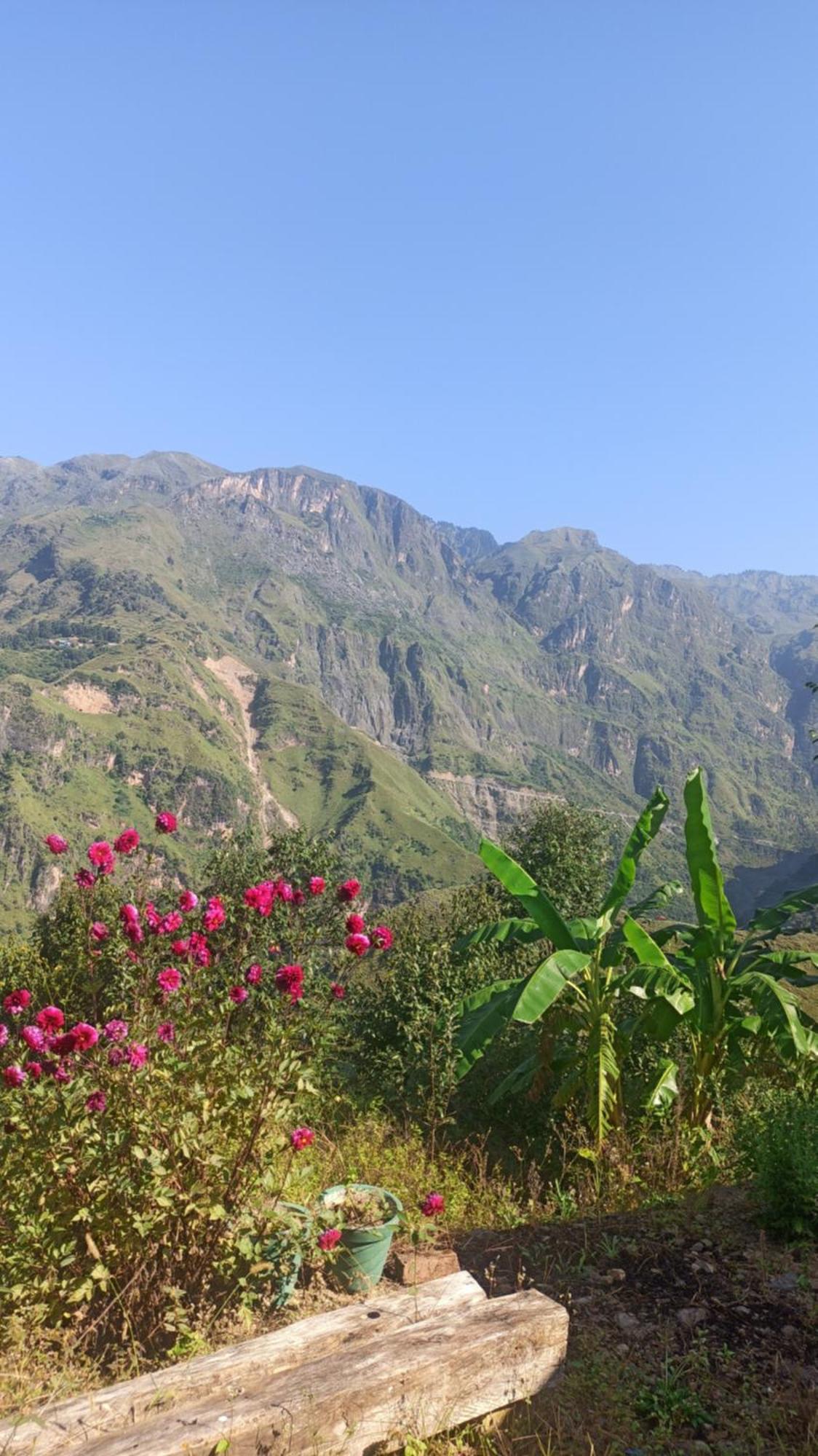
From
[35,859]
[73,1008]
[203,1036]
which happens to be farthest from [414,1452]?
[35,859]

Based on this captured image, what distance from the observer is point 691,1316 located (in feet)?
14.9

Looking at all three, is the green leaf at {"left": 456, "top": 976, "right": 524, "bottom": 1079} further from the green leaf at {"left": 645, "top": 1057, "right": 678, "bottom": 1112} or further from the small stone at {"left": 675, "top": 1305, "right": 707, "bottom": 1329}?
the small stone at {"left": 675, "top": 1305, "right": 707, "bottom": 1329}

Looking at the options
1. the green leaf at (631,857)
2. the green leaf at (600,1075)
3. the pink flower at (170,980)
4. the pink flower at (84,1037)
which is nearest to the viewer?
the pink flower at (84,1037)

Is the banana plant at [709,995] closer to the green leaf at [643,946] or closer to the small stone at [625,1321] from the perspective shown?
the green leaf at [643,946]

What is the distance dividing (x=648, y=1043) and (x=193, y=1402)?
24.0ft

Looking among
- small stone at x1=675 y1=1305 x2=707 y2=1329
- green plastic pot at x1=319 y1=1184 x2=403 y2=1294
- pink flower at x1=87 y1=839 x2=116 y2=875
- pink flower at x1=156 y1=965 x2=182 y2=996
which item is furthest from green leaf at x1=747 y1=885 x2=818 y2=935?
pink flower at x1=87 y1=839 x2=116 y2=875

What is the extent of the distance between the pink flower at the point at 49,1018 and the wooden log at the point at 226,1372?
1625 mm

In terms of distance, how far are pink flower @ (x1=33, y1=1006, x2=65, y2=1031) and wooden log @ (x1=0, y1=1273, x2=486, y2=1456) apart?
5.33 feet

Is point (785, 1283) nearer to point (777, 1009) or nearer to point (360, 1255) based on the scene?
point (360, 1255)

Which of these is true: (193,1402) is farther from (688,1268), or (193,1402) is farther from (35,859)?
(35,859)

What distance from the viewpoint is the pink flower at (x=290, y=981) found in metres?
4.47

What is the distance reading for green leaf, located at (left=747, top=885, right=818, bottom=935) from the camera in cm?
948

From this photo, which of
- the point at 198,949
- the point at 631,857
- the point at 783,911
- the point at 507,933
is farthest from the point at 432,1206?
the point at 783,911

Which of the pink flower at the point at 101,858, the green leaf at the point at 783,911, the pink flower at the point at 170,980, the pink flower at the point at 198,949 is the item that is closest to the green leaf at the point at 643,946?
the green leaf at the point at 783,911
